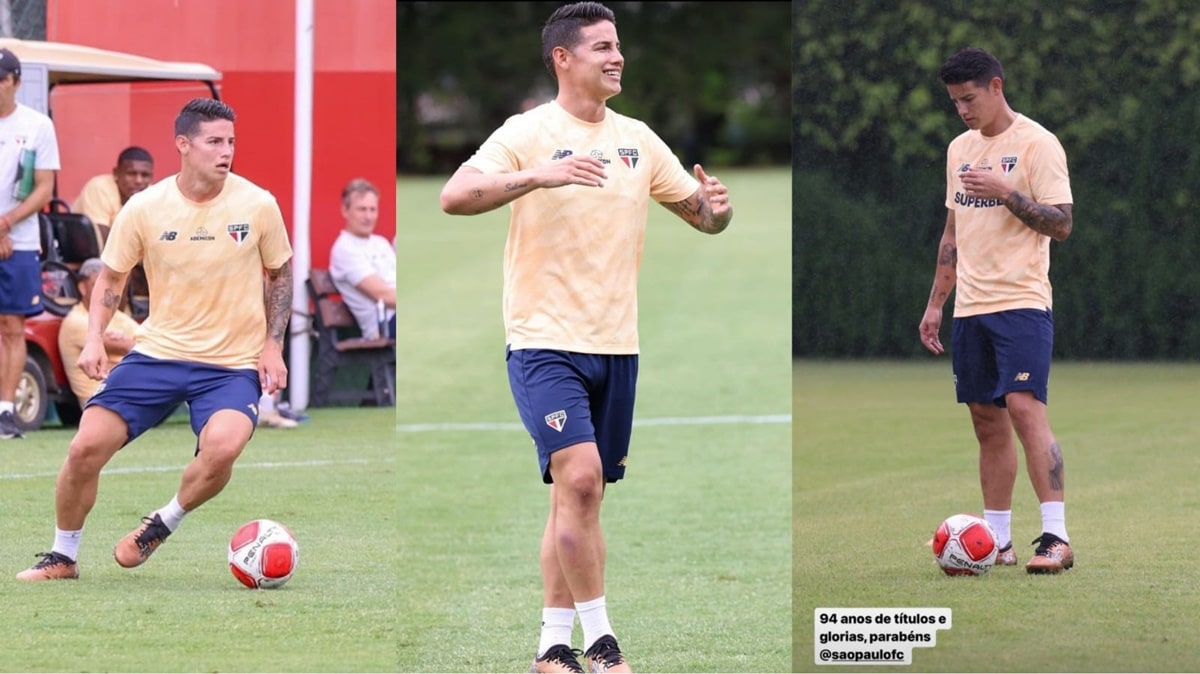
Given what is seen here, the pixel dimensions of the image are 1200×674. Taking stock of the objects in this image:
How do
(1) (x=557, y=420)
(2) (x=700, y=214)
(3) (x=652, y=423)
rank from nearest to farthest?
(1) (x=557, y=420) < (2) (x=700, y=214) < (3) (x=652, y=423)

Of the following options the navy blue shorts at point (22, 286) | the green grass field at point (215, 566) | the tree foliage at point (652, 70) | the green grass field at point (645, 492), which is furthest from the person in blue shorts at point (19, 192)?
the tree foliage at point (652, 70)

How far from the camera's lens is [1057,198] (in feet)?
18.7

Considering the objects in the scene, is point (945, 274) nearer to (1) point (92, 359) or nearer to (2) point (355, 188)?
(2) point (355, 188)

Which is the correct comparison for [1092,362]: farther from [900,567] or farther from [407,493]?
[407,493]

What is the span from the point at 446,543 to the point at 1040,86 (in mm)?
4386

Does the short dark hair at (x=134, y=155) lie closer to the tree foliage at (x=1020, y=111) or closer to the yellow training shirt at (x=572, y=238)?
the yellow training shirt at (x=572, y=238)

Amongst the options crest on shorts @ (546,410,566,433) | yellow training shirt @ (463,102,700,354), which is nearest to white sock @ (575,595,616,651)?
crest on shorts @ (546,410,566,433)

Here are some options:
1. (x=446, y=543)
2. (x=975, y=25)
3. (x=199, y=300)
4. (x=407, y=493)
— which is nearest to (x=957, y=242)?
(x=975, y=25)

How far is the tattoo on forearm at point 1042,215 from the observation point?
564cm

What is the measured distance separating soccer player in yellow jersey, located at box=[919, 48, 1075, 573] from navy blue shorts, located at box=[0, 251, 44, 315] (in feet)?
10.3

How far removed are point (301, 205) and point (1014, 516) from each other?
2.69 metres

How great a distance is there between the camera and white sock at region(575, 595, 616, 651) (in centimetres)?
530

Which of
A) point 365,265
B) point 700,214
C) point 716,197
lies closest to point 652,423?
point 365,265

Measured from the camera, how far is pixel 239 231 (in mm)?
5898
